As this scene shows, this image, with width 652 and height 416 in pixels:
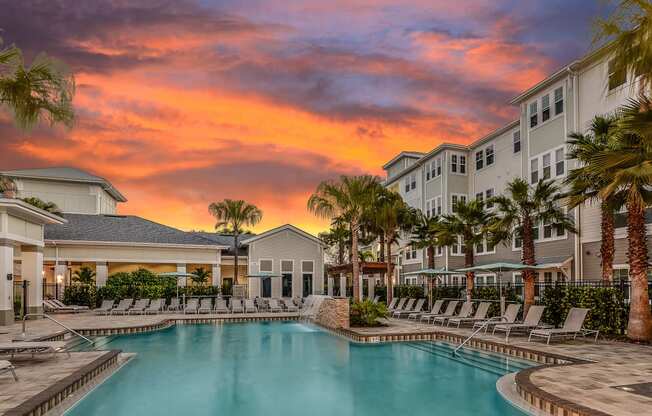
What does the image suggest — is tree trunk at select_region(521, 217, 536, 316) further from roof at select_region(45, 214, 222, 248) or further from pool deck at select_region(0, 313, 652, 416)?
roof at select_region(45, 214, 222, 248)

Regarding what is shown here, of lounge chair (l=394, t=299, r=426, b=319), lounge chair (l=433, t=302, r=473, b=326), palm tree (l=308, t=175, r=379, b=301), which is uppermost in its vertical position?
palm tree (l=308, t=175, r=379, b=301)

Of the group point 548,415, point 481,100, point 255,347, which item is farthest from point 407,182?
point 548,415

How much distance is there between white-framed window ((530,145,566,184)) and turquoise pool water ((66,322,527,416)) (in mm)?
11708

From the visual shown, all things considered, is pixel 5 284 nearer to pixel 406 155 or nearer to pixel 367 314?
pixel 367 314

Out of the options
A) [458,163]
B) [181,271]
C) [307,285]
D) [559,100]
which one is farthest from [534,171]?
[181,271]

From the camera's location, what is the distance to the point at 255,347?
1619cm

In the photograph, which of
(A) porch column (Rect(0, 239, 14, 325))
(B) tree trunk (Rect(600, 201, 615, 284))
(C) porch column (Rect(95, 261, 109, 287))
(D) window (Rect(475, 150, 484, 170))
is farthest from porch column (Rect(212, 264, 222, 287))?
(B) tree trunk (Rect(600, 201, 615, 284))

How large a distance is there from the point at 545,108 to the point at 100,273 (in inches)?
1040

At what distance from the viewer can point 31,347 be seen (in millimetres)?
10602

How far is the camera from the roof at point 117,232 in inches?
1249

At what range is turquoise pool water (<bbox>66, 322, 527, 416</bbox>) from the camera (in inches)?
354

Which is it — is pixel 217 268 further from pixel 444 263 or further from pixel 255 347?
pixel 255 347

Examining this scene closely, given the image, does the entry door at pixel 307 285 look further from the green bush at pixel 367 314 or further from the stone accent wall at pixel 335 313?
the green bush at pixel 367 314

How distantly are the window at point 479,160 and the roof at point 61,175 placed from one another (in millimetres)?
27851
